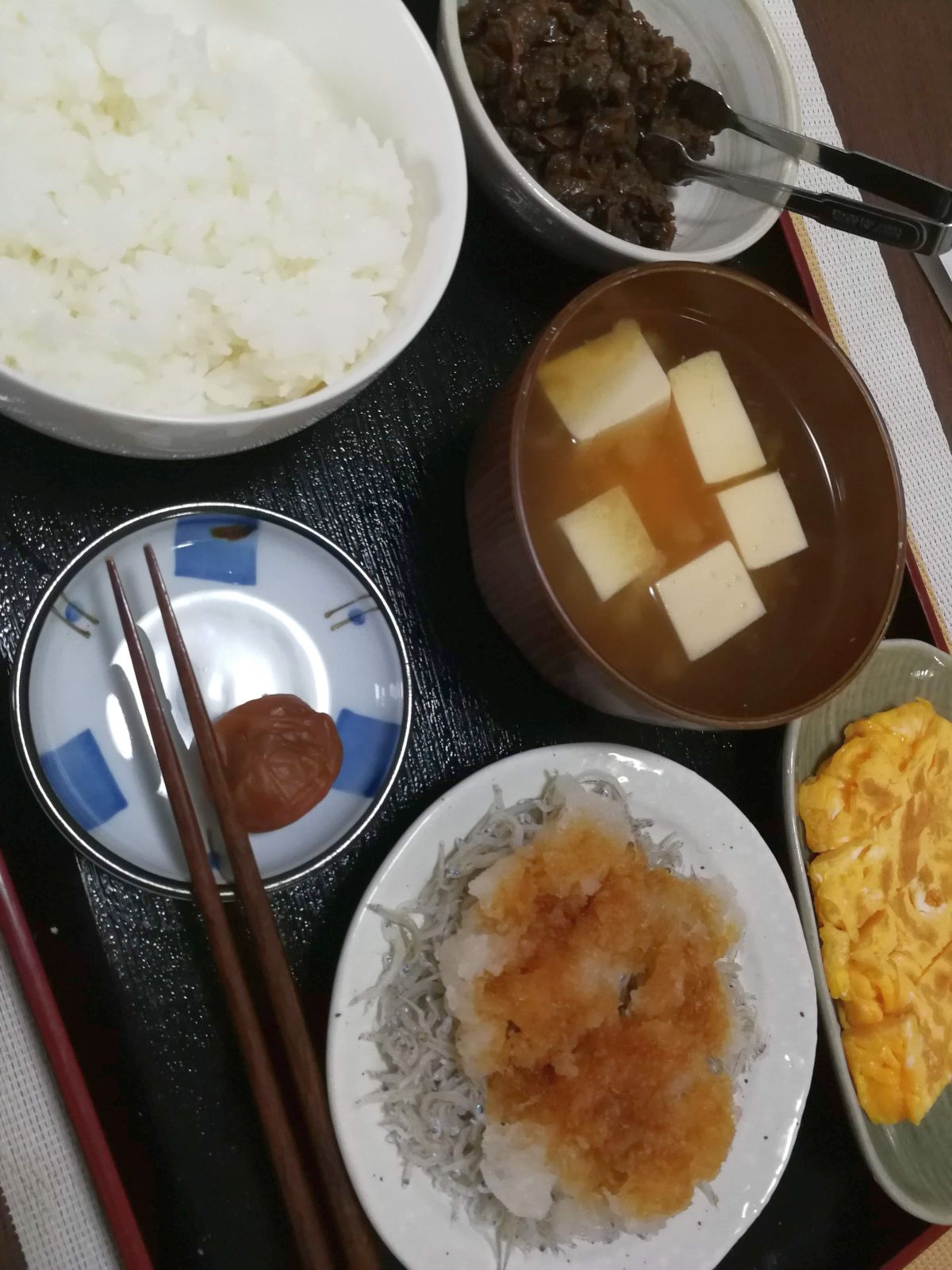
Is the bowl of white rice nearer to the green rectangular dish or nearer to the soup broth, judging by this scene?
the soup broth

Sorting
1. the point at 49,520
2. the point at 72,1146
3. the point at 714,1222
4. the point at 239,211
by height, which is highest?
the point at 239,211

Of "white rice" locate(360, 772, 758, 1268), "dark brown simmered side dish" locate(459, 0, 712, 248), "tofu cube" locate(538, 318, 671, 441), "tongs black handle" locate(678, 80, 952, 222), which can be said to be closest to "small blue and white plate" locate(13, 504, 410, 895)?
"white rice" locate(360, 772, 758, 1268)

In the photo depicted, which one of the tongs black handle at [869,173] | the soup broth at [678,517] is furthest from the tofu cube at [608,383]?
the tongs black handle at [869,173]

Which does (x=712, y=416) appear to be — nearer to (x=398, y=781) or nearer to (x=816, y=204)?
(x=816, y=204)

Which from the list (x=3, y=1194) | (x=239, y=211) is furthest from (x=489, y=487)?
(x=3, y=1194)

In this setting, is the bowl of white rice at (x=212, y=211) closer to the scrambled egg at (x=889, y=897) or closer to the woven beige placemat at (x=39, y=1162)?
the woven beige placemat at (x=39, y=1162)

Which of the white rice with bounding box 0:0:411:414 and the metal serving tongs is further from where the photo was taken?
the metal serving tongs

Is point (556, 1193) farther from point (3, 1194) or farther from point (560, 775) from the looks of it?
point (3, 1194)
